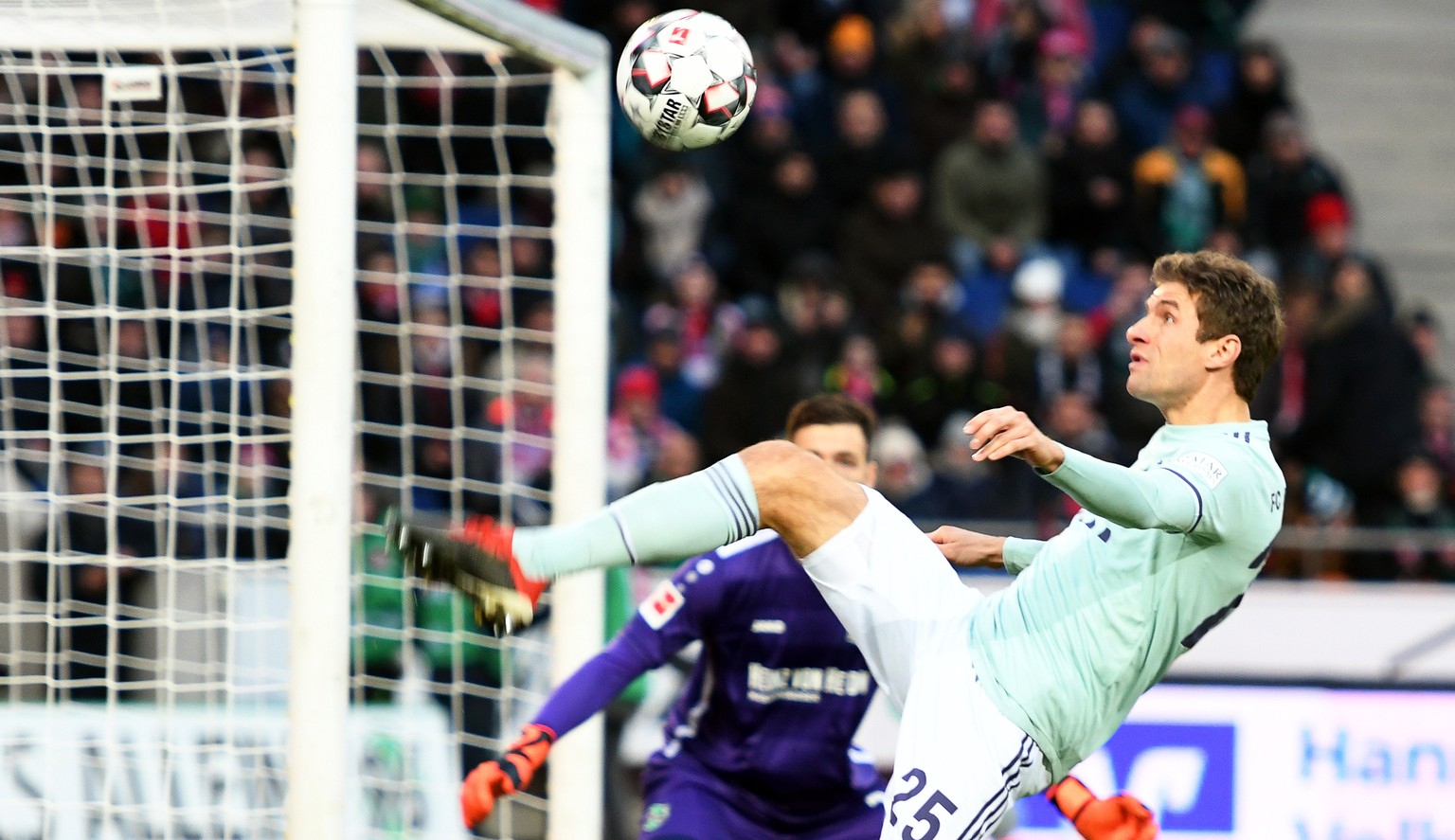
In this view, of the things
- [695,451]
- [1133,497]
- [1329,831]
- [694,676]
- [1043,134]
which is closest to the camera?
[1133,497]

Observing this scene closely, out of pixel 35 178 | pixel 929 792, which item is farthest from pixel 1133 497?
pixel 35 178

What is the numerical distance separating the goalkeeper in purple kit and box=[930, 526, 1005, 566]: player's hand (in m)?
0.45

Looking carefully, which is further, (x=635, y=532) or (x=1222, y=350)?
(x=1222, y=350)

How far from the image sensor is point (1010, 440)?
13.2ft

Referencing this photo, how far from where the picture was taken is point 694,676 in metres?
5.73

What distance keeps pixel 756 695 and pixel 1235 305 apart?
1.80 m

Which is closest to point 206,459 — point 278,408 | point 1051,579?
point 278,408

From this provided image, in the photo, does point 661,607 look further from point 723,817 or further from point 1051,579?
point 1051,579

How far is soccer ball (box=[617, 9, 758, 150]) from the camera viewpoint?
16.8ft

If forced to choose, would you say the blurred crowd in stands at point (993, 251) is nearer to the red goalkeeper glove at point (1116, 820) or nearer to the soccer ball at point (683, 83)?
the soccer ball at point (683, 83)

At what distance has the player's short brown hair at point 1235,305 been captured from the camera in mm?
4637

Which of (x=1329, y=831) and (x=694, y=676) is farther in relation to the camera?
(x=1329, y=831)

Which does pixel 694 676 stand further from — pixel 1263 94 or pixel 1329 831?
pixel 1263 94

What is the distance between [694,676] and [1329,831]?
12.4 ft
